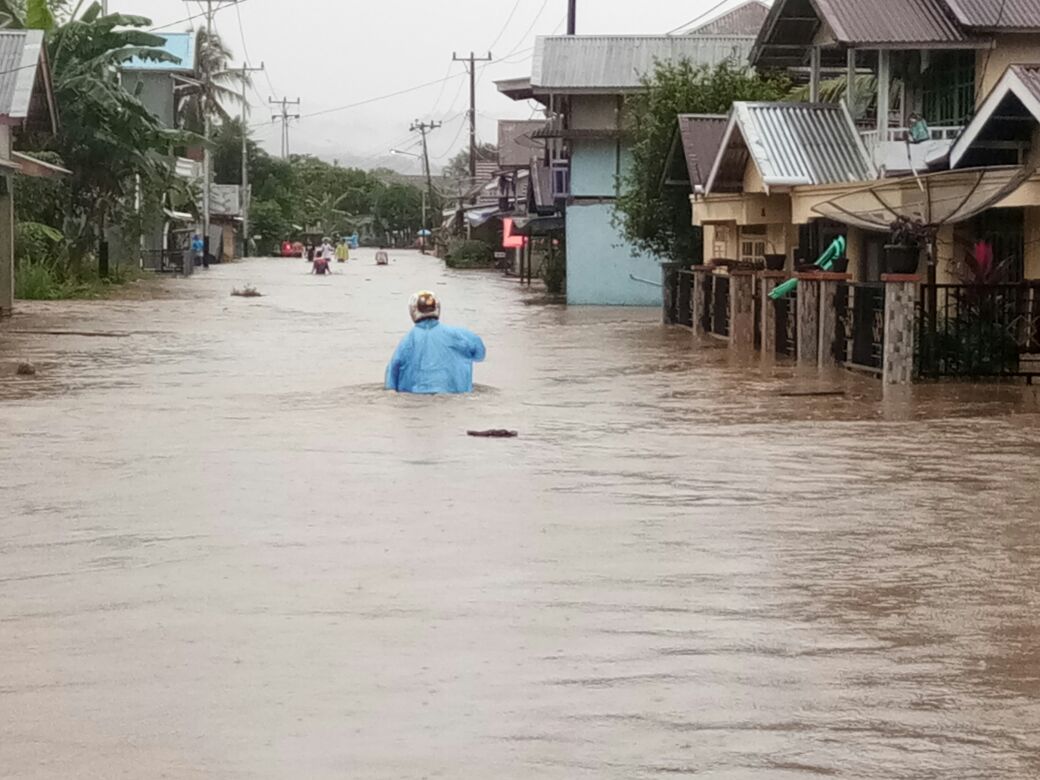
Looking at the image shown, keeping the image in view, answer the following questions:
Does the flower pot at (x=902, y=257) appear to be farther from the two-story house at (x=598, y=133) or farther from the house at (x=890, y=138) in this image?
the two-story house at (x=598, y=133)

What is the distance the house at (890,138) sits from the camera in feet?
77.6

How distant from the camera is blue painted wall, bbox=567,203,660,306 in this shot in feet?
160

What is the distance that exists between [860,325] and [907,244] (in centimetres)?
115

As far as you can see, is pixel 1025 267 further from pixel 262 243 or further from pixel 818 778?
pixel 262 243

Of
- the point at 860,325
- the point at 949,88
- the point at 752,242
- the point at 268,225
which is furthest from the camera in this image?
the point at 268,225

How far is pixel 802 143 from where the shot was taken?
31391 millimetres

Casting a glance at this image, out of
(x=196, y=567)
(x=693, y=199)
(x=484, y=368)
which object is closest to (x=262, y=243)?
(x=693, y=199)

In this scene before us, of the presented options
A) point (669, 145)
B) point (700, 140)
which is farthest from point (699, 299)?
point (669, 145)

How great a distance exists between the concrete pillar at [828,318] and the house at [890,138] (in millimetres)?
928

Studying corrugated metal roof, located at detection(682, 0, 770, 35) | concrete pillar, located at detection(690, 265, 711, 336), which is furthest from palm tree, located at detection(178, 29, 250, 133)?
concrete pillar, located at detection(690, 265, 711, 336)

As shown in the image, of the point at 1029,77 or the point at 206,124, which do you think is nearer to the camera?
the point at 1029,77

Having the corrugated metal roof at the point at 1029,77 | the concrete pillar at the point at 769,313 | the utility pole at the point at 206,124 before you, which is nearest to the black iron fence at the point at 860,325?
the concrete pillar at the point at 769,313

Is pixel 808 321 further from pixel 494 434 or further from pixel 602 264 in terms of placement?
pixel 602 264

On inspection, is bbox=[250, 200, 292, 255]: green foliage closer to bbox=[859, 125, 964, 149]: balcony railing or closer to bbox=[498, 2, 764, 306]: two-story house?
bbox=[498, 2, 764, 306]: two-story house
